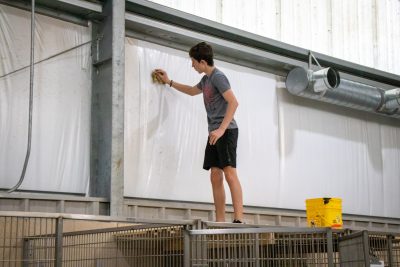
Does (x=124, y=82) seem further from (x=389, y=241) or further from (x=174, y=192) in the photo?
(x=389, y=241)

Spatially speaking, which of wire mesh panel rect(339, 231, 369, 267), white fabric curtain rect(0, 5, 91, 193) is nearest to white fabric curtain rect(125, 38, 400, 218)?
white fabric curtain rect(0, 5, 91, 193)

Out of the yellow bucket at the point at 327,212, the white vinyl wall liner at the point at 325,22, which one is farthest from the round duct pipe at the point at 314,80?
the yellow bucket at the point at 327,212

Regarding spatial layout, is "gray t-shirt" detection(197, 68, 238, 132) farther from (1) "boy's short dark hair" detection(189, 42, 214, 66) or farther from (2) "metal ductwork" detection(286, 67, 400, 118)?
(2) "metal ductwork" detection(286, 67, 400, 118)

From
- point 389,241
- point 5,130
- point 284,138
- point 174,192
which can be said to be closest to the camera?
point 389,241

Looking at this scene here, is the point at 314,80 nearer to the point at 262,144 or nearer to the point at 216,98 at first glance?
the point at 262,144

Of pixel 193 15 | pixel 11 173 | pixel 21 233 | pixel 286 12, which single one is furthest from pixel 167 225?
pixel 286 12

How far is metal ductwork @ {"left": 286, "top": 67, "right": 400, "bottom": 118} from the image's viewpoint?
8375 millimetres

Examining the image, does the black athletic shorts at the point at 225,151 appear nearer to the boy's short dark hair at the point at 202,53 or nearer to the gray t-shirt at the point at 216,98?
the gray t-shirt at the point at 216,98

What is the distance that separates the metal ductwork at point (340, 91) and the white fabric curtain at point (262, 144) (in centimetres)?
32

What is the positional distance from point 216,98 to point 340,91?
2889 millimetres

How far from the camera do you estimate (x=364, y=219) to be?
9359mm

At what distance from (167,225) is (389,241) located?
180 cm

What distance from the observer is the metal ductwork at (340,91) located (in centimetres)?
838

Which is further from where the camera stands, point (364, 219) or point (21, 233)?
point (364, 219)
